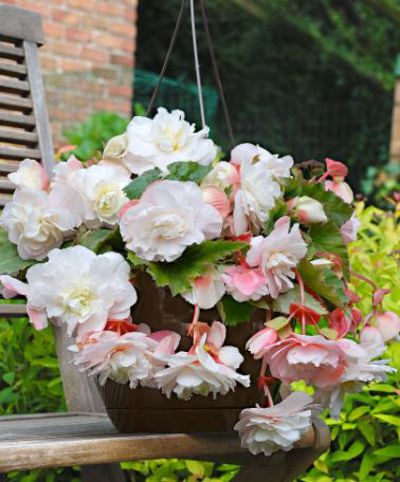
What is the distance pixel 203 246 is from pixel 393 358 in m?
0.62

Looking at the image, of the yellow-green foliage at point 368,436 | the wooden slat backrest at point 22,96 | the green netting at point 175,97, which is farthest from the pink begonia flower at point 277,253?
the green netting at point 175,97

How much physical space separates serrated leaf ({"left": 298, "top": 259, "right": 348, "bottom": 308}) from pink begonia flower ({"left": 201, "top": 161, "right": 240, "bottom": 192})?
139 millimetres

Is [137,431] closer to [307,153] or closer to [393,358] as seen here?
[393,358]

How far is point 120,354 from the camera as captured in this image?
1200 mm

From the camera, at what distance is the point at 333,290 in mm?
1295

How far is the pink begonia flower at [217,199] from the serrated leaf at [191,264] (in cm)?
5

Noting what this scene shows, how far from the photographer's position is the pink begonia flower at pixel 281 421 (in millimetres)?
1250

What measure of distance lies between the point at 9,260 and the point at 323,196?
43 centimetres

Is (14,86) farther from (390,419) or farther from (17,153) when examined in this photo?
(390,419)

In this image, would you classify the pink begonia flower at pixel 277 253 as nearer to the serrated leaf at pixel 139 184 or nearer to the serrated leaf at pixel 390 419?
the serrated leaf at pixel 139 184

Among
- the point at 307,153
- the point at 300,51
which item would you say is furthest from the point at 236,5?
the point at 307,153

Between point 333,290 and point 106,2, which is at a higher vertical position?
point 333,290

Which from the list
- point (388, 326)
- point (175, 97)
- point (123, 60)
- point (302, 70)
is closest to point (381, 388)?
point (388, 326)

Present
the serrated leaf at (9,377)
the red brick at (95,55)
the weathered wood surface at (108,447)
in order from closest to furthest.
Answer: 1. the weathered wood surface at (108,447)
2. the serrated leaf at (9,377)
3. the red brick at (95,55)
